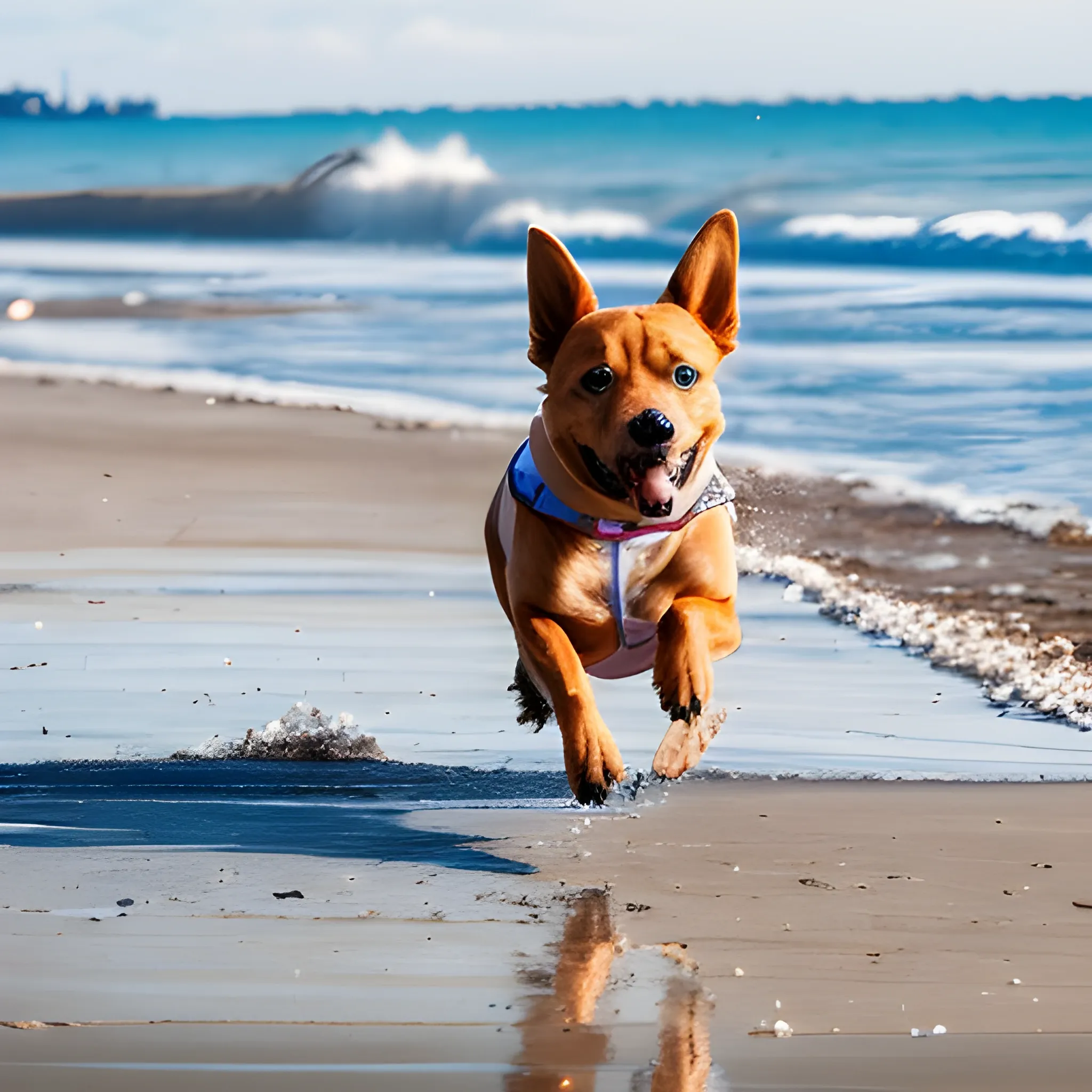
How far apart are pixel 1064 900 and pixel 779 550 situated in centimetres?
554

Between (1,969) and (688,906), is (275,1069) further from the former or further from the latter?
(688,906)

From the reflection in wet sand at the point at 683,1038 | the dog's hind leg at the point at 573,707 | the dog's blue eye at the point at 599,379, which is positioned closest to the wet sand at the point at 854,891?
the reflection in wet sand at the point at 683,1038

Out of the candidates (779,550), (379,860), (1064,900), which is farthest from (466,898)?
(779,550)

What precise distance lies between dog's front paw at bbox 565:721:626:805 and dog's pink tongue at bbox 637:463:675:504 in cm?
65

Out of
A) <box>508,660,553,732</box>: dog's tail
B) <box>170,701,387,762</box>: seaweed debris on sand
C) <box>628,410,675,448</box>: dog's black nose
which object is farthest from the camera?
<box>170,701,387,762</box>: seaweed debris on sand

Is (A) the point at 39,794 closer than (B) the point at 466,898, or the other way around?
(B) the point at 466,898

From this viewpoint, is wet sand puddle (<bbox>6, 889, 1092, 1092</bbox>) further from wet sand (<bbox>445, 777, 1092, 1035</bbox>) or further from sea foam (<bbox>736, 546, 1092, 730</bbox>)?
sea foam (<bbox>736, 546, 1092, 730</bbox>)

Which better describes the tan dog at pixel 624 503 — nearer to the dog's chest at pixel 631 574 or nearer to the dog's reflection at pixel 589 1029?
the dog's chest at pixel 631 574

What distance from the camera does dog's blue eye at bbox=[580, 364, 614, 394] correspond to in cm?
505

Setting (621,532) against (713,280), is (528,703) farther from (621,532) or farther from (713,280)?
(713,280)

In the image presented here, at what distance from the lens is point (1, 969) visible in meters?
5.92

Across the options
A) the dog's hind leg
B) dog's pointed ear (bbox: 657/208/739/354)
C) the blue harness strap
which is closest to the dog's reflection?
the dog's hind leg

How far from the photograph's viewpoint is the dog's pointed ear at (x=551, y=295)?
5191 mm

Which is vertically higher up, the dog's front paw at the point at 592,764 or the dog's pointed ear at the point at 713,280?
the dog's pointed ear at the point at 713,280
